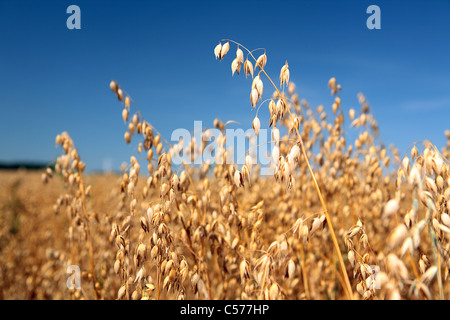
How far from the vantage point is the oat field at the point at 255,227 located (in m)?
1.02

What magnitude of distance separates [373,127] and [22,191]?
7.77 metres

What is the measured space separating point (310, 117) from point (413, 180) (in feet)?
8.15

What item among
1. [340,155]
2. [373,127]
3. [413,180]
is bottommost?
[413,180]

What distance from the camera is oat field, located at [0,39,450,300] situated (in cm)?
102

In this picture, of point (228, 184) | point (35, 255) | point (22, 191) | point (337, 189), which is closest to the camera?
point (228, 184)

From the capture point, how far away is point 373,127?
309 cm

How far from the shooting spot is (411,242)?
650 millimetres

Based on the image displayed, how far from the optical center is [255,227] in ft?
4.98

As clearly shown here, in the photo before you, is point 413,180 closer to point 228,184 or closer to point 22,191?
point 228,184

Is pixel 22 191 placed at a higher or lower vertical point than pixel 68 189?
higher
